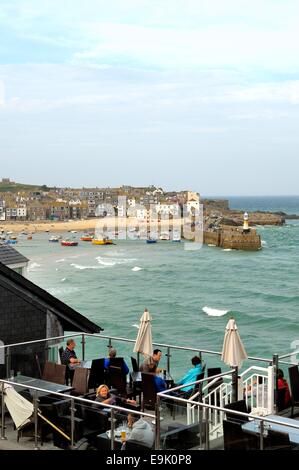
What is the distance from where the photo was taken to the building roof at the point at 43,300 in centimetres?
1166

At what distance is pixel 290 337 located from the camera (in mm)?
41750

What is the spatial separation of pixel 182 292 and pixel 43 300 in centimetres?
5286

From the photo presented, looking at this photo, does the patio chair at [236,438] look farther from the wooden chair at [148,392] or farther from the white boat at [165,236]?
the white boat at [165,236]

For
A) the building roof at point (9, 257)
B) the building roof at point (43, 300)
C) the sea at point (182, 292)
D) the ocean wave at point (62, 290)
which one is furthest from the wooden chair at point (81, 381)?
the ocean wave at point (62, 290)

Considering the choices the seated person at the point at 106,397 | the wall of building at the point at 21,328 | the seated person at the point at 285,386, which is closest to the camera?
the seated person at the point at 106,397

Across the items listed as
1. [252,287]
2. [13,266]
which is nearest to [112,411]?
[13,266]

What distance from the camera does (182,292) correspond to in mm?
64812

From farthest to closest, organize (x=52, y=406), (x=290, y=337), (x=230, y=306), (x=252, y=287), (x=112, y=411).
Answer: (x=252, y=287)
(x=230, y=306)
(x=290, y=337)
(x=52, y=406)
(x=112, y=411)

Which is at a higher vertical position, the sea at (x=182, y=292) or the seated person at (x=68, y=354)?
the seated person at (x=68, y=354)

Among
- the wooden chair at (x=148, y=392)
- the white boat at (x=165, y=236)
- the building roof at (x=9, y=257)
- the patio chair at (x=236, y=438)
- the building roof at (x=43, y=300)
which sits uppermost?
the building roof at (x=9, y=257)

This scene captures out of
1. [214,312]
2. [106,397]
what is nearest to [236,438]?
[106,397]

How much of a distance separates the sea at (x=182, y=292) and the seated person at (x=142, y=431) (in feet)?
12.1

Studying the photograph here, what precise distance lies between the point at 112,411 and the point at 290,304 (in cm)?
5117

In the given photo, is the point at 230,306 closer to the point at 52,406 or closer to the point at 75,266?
the point at 75,266
